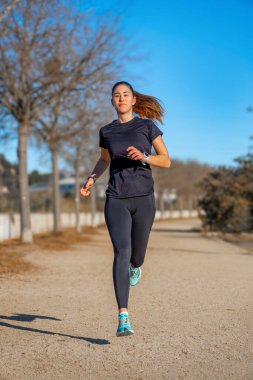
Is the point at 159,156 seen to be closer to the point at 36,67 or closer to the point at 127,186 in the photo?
the point at 127,186

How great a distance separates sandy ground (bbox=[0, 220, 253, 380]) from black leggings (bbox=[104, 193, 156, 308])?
516mm

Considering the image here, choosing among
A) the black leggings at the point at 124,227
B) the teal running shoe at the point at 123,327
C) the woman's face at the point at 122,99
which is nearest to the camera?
the teal running shoe at the point at 123,327

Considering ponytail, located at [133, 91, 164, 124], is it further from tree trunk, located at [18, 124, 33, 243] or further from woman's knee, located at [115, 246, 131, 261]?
tree trunk, located at [18, 124, 33, 243]

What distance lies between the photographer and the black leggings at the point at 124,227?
17.5 ft

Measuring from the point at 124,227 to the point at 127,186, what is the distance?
362mm

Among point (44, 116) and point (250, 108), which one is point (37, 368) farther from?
point (250, 108)

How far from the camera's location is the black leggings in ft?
17.5

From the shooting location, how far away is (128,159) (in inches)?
215

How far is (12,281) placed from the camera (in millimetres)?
10227

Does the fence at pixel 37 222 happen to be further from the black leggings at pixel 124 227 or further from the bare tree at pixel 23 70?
the black leggings at pixel 124 227

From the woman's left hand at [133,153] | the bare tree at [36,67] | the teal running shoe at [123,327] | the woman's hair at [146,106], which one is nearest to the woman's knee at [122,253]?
the teal running shoe at [123,327]

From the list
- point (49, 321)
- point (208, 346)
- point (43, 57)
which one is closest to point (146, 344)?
point (208, 346)

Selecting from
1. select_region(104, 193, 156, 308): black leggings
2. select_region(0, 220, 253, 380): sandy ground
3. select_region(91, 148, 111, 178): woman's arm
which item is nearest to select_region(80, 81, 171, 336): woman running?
select_region(104, 193, 156, 308): black leggings

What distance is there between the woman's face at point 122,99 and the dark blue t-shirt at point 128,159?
13 centimetres
